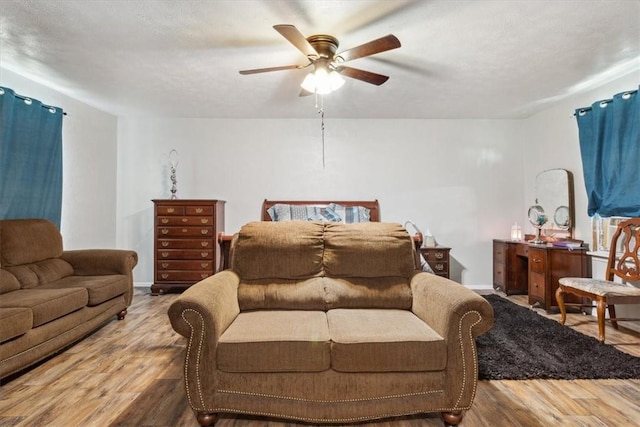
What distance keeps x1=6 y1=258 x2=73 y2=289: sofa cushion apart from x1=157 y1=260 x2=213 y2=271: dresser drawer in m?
1.24

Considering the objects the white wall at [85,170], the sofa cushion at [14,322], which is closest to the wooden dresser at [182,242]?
the white wall at [85,170]

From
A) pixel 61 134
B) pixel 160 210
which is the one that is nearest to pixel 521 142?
pixel 160 210

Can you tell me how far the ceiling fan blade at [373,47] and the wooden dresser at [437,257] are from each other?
2.92 m

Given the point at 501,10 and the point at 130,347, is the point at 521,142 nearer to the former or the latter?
the point at 501,10

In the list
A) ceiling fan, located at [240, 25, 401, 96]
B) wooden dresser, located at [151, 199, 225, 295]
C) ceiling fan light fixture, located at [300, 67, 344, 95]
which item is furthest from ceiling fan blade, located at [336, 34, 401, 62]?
wooden dresser, located at [151, 199, 225, 295]

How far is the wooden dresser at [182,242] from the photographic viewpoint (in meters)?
4.58

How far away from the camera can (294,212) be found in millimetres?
4660

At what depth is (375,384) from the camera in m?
1.67

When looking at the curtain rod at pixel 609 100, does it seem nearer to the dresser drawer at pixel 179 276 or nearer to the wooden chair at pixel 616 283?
the wooden chair at pixel 616 283

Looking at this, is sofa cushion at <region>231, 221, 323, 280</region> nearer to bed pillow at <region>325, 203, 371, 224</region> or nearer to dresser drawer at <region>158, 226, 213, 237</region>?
bed pillow at <region>325, 203, 371, 224</region>

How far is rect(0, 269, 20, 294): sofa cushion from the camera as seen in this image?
2.65 meters

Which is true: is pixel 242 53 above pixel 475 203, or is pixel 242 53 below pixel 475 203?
above

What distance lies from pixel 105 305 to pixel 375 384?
274 cm

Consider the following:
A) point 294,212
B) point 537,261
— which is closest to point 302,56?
point 294,212
